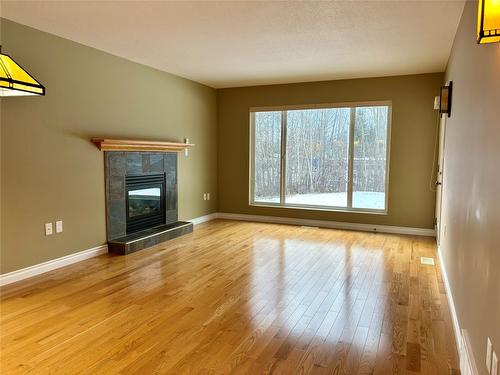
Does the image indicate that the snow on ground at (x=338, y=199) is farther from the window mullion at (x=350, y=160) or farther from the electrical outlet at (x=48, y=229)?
the electrical outlet at (x=48, y=229)

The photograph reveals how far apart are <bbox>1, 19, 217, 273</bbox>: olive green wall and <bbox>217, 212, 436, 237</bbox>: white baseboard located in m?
2.28

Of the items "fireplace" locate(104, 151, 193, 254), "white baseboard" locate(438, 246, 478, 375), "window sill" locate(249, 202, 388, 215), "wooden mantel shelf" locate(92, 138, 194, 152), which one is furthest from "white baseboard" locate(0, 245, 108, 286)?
"white baseboard" locate(438, 246, 478, 375)

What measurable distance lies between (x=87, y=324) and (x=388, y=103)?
16.6ft

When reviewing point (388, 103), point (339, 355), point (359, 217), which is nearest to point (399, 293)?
point (339, 355)

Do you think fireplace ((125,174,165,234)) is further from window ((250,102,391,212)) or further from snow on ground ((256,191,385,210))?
snow on ground ((256,191,385,210))


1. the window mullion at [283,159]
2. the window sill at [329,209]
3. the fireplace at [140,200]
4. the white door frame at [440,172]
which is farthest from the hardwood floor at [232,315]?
the window mullion at [283,159]

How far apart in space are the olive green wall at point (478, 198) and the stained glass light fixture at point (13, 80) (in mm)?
3007

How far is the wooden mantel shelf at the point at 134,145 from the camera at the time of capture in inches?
172

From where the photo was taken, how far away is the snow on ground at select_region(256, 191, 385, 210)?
6027 mm

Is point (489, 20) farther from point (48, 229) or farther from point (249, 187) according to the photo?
point (249, 187)

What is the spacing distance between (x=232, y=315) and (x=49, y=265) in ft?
7.36

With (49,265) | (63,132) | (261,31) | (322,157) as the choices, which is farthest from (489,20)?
(322,157)

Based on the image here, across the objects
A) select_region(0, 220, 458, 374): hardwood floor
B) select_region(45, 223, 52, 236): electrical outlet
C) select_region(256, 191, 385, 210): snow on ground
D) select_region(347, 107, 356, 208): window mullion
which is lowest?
select_region(0, 220, 458, 374): hardwood floor

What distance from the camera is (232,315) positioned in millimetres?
2826
